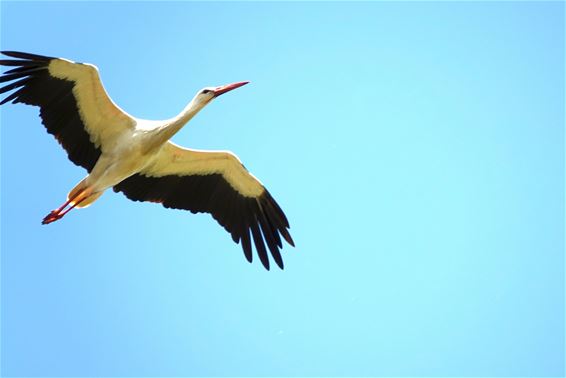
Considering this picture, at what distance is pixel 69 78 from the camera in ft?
50.0

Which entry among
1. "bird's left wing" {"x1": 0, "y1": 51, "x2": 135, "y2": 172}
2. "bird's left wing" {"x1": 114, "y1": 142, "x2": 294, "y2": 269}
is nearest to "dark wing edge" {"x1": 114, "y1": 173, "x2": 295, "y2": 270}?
"bird's left wing" {"x1": 114, "y1": 142, "x2": 294, "y2": 269}

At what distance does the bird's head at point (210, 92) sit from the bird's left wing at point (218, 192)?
99 cm

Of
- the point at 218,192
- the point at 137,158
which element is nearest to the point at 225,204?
the point at 218,192

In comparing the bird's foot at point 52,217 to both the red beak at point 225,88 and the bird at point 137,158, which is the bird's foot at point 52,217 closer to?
the bird at point 137,158

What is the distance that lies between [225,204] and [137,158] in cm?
184

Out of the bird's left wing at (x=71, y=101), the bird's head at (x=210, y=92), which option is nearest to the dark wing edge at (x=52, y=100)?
the bird's left wing at (x=71, y=101)

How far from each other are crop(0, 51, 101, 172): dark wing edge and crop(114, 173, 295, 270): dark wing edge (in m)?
0.79

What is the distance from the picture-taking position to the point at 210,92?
1530 centimetres

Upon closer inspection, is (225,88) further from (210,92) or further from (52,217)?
(52,217)

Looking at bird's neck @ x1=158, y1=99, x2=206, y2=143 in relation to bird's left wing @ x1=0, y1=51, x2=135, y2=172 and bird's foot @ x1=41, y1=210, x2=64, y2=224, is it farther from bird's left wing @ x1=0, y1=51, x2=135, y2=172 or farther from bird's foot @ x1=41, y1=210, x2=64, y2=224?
bird's foot @ x1=41, y1=210, x2=64, y2=224

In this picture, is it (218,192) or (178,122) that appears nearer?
(178,122)

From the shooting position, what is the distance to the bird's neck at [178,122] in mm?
15086

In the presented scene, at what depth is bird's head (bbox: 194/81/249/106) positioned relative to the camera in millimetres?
15250

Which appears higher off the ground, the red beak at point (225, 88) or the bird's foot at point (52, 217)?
the red beak at point (225, 88)
